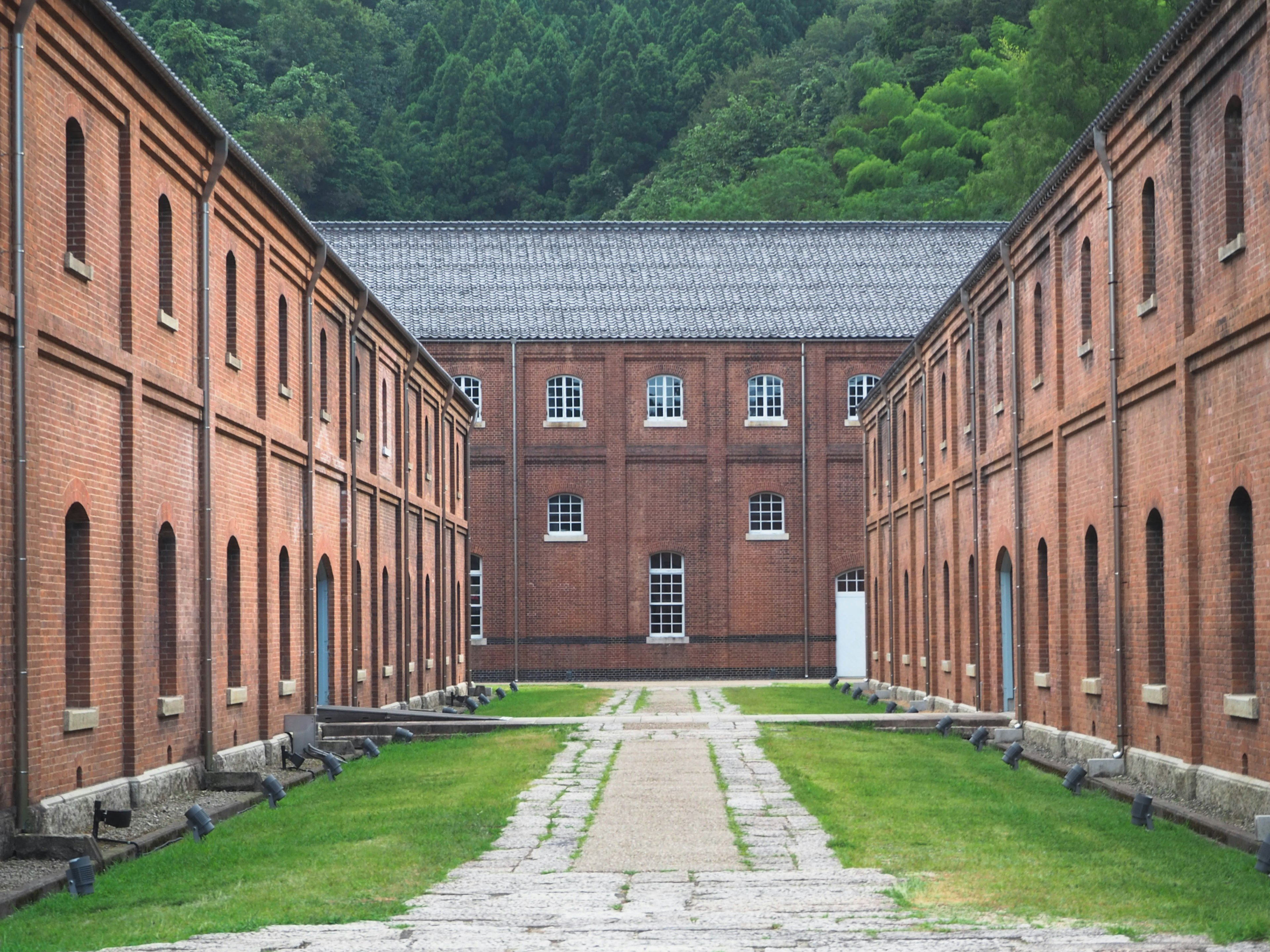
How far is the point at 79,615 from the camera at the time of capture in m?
14.4

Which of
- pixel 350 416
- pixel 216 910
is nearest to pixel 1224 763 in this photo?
pixel 216 910

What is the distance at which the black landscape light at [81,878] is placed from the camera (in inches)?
437

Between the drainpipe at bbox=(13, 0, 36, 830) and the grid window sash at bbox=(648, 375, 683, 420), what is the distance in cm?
3503

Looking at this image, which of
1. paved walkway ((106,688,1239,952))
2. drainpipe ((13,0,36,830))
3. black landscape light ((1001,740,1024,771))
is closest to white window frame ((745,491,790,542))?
black landscape light ((1001,740,1024,771))

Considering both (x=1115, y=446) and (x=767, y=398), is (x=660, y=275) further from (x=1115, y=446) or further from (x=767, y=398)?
(x=1115, y=446)

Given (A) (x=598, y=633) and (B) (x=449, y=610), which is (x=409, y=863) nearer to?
(B) (x=449, y=610)

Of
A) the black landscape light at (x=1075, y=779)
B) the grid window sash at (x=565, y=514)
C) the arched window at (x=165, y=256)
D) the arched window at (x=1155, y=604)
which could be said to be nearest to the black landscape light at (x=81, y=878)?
the arched window at (x=165, y=256)

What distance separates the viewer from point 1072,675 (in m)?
20.4

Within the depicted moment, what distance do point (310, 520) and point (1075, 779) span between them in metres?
10.9

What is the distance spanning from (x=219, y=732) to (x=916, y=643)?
17.7m

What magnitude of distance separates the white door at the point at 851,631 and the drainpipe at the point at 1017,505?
913 inches

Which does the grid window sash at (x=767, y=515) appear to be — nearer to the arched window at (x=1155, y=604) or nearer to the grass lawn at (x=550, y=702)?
the grass lawn at (x=550, y=702)

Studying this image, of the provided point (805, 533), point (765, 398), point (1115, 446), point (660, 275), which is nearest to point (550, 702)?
point (805, 533)

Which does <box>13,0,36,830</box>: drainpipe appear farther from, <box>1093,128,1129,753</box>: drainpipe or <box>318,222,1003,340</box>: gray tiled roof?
<box>318,222,1003,340</box>: gray tiled roof
